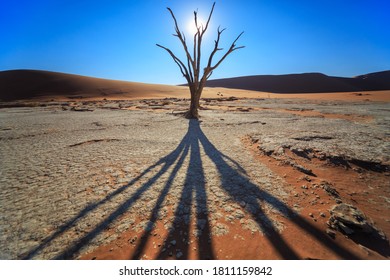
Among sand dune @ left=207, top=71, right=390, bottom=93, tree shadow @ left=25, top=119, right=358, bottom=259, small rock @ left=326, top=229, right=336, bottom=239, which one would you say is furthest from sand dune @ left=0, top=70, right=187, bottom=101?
sand dune @ left=207, top=71, right=390, bottom=93

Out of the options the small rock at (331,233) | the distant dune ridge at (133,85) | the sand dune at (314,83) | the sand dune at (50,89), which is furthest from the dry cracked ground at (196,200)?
the sand dune at (314,83)

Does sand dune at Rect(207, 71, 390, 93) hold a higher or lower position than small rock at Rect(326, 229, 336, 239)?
higher

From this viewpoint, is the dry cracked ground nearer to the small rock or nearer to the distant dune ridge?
the small rock

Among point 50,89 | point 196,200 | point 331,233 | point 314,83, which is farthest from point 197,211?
point 314,83

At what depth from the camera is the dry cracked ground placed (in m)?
1.61

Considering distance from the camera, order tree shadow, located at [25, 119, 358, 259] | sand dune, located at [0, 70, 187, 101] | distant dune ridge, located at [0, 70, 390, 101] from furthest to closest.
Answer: distant dune ridge, located at [0, 70, 390, 101] < sand dune, located at [0, 70, 187, 101] < tree shadow, located at [25, 119, 358, 259]

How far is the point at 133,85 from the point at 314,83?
164 feet

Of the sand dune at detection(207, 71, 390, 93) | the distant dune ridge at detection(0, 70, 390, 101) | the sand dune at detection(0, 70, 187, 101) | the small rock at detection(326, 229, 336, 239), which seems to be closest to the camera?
the small rock at detection(326, 229, 336, 239)

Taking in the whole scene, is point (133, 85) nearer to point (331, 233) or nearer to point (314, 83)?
point (331, 233)

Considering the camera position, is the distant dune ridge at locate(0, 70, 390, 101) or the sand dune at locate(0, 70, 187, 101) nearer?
the sand dune at locate(0, 70, 187, 101)

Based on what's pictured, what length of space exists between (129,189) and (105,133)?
3218 millimetres

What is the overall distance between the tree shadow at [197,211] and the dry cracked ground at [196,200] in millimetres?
10

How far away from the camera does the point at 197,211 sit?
2027 millimetres

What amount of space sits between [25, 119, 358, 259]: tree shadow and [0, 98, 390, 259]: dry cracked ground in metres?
0.01
